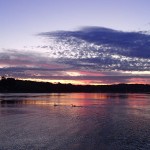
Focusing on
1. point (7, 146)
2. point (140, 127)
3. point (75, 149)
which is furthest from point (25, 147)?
point (140, 127)

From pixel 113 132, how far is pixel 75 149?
8277 millimetres

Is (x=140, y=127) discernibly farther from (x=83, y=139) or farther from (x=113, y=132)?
(x=83, y=139)

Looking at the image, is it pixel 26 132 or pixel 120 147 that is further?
pixel 26 132

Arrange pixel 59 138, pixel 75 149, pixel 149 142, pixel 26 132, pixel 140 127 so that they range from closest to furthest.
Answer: pixel 75 149 < pixel 149 142 < pixel 59 138 < pixel 26 132 < pixel 140 127

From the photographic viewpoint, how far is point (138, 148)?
22328mm

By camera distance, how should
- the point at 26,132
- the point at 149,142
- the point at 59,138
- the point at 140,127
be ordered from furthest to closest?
the point at 140,127
the point at 26,132
the point at 59,138
the point at 149,142

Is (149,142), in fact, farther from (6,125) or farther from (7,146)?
(6,125)

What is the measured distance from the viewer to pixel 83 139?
25734 millimetres

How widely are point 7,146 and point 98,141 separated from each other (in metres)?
7.19

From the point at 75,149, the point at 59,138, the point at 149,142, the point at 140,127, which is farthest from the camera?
the point at 140,127

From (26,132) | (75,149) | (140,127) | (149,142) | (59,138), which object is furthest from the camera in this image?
(140,127)

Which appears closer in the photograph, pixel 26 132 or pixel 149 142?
pixel 149 142

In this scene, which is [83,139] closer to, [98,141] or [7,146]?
[98,141]

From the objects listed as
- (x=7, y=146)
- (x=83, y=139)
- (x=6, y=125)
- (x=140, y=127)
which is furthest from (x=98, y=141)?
(x=6, y=125)
